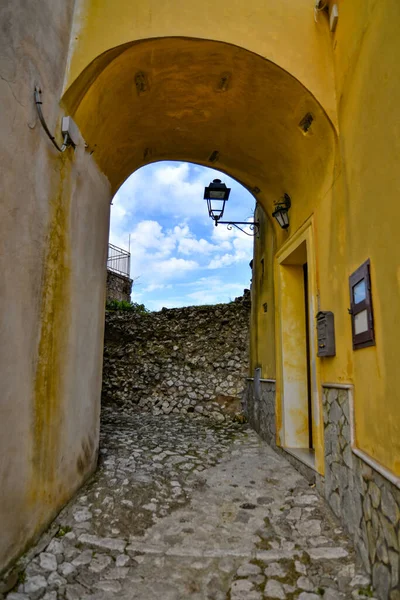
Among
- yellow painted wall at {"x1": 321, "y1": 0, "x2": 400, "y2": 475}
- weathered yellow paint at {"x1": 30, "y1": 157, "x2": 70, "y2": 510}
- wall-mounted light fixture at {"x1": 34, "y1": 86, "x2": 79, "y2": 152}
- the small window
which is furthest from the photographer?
wall-mounted light fixture at {"x1": 34, "y1": 86, "x2": 79, "y2": 152}

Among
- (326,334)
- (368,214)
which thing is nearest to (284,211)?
(326,334)

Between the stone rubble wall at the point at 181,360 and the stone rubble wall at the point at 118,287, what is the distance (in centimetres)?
469

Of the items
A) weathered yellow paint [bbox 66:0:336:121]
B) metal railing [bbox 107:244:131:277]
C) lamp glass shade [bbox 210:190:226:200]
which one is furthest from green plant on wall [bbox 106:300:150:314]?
weathered yellow paint [bbox 66:0:336:121]

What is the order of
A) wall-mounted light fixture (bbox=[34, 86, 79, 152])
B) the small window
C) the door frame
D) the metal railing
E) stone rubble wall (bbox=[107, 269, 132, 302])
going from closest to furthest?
the small window < wall-mounted light fixture (bbox=[34, 86, 79, 152]) < the door frame < stone rubble wall (bbox=[107, 269, 132, 302]) < the metal railing

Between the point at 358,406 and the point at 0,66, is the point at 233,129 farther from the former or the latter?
the point at 358,406

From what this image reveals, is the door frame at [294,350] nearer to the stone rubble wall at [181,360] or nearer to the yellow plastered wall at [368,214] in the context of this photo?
the yellow plastered wall at [368,214]

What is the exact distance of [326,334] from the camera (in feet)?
10.0

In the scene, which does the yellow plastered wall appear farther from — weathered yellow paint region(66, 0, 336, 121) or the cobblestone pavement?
the cobblestone pavement

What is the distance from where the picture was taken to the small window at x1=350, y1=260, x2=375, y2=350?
89.4 inches

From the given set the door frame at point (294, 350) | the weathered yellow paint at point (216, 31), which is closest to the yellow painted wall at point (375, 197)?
the weathered yellow paint at point (216, 31)

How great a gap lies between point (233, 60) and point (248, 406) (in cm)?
528

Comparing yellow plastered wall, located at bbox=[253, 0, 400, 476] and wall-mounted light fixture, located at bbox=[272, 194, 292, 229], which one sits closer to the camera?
yellow plastered wall, located at bbox=[253, 0, 400, 476]

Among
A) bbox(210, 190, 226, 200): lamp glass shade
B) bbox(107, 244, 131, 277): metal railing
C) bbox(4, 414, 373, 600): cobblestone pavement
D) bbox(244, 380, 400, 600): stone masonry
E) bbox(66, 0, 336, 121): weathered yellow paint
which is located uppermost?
bbox(107, 244, 131, 277): metal railing

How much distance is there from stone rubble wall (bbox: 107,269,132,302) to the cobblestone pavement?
950 centimetres
